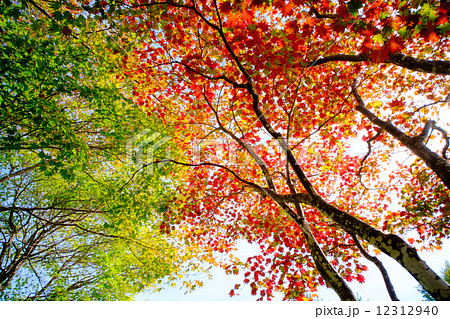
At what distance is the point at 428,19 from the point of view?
243 cm

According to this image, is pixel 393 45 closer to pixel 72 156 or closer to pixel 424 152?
pixel 424 152

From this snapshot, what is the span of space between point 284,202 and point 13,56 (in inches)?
257

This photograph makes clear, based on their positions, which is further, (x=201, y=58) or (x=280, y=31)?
(x=201, y=58)

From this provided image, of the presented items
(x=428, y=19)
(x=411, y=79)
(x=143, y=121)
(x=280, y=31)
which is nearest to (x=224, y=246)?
(x=143, y=121)

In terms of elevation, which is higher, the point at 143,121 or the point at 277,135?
the point at 143,121

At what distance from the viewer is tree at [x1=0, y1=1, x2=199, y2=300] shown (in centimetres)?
376

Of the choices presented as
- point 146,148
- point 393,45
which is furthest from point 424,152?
point 146,148

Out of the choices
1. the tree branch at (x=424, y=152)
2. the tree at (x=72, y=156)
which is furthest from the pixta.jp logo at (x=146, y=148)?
the tree branch at (x=424, y=152)

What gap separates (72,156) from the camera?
13.9ft

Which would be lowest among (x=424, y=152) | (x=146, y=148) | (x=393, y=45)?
(x=424, y=152)

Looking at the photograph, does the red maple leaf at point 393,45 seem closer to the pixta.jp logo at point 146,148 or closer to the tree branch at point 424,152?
the tree branch at point 424,152

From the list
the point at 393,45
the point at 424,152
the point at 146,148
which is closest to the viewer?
the point at 393,45

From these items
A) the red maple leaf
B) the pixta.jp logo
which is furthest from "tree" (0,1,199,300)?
the red maple leaf

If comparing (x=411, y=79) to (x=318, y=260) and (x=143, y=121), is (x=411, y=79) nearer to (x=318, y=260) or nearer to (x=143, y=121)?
(x=318, y=260)
